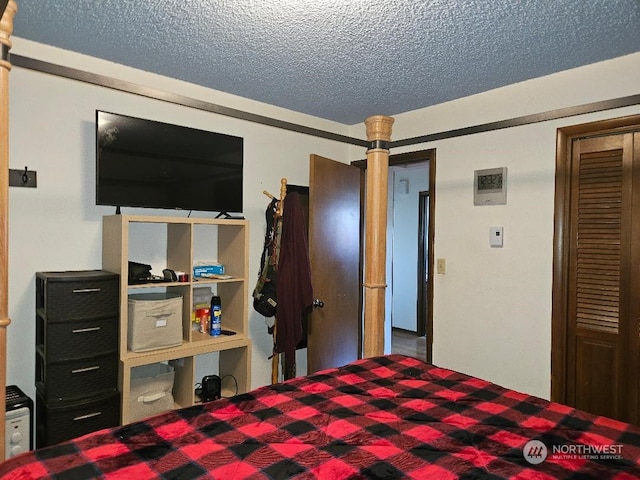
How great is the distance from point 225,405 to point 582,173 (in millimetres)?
2418

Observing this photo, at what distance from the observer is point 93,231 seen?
254 cm

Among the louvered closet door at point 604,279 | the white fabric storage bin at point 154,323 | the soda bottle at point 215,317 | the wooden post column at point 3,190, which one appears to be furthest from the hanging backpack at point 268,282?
the louvered closet door at point 604,279

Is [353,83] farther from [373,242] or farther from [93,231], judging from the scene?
[93,231]

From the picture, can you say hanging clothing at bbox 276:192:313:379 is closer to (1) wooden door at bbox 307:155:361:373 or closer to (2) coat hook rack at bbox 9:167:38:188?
(1) wooden door at bbox 307:155:361:373

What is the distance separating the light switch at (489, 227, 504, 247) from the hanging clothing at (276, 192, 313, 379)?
128 centimetres

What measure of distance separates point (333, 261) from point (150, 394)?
5.21 ft

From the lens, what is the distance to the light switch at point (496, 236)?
9.62 feet

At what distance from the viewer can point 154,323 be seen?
7.97 feet

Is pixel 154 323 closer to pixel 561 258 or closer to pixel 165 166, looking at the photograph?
pixel 165 166

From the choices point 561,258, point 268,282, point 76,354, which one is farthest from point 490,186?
point 76,354

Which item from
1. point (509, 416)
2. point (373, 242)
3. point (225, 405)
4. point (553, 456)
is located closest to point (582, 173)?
point (373, 242)

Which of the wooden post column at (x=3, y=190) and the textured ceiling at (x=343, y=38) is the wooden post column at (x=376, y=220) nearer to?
the textured ceiling at (x=343, y=38)

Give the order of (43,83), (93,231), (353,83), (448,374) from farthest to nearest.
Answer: (353,83), (93,231), (43,83), (448,374)

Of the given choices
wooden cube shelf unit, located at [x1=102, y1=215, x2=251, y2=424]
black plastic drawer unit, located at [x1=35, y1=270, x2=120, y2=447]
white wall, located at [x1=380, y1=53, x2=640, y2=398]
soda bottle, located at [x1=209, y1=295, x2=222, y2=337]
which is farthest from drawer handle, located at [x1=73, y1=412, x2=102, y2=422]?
white wall, located at [x1=380, y1=53, x2=640, y2=398]
